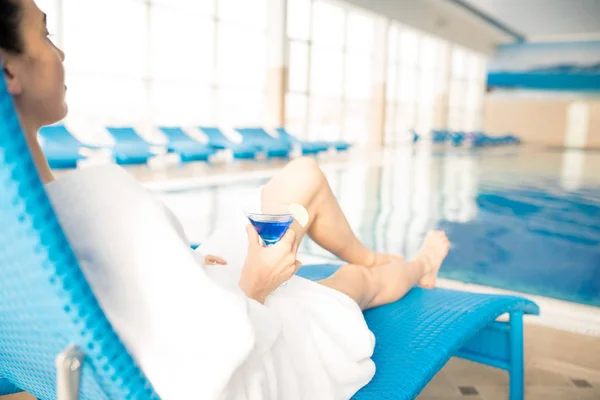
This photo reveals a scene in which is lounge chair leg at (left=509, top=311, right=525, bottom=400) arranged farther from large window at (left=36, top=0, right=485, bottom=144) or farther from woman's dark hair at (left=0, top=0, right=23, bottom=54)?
large window at (left=36, top=0, right=485, bottom=144)

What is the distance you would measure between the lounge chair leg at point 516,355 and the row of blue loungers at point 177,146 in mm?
5042

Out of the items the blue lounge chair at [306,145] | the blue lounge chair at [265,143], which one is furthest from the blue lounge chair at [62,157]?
the blue lounge chair at [306,145]

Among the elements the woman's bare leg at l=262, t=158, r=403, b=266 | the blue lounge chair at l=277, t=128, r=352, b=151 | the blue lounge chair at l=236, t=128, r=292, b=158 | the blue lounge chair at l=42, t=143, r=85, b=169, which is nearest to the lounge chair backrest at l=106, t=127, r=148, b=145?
the blue lounge chair at l=42, t=143, r=85, b=169

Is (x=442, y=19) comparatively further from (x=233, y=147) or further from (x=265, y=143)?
(x=233, y=147)

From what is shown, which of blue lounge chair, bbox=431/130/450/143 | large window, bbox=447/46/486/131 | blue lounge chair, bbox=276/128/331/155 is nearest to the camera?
blue lounge chair, bbox=276/128/331/155

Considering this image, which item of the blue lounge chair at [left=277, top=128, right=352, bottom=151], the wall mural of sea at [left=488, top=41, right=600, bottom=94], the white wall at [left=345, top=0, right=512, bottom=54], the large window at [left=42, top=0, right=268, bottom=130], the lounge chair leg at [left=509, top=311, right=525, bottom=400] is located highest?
the white wall at [left=345, top=0, right=512, bottom=54]

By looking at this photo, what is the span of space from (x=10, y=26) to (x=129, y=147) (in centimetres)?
653

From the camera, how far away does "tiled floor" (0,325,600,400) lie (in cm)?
169

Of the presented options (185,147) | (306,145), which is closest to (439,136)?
(306,145)

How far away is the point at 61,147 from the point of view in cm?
603

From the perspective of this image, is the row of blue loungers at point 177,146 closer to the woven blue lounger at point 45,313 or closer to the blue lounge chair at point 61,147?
the blue lounge chair at point 61,147

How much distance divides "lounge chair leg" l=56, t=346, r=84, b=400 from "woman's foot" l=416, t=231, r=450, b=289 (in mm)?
1318

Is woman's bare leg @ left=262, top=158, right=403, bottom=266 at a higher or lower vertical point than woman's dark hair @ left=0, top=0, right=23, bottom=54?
lower

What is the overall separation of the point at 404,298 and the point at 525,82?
23.3 metres
